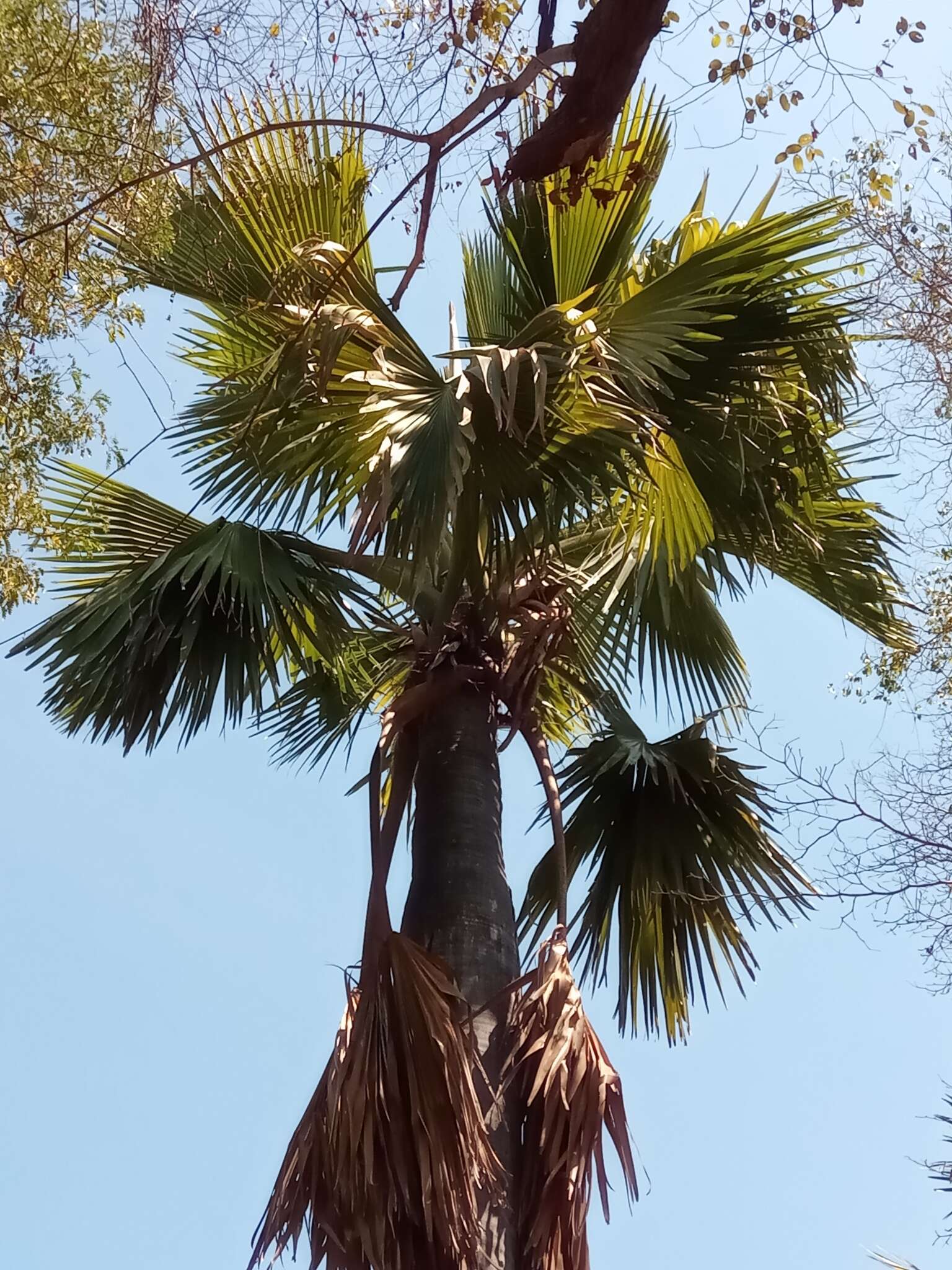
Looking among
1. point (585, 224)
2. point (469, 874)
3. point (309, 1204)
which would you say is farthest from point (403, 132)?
point (309, 1204)

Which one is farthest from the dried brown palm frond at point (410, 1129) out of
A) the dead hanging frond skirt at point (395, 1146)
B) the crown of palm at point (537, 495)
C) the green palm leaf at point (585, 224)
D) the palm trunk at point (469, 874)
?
the green palm leaf at point (585, 224)

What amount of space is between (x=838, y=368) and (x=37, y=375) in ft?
8.91

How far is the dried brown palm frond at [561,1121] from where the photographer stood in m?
4.26

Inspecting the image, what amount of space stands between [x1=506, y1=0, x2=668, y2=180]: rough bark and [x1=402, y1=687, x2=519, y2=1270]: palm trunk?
6.78 ft

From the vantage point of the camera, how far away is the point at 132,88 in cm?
417

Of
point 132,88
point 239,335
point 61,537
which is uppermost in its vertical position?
point 239,335

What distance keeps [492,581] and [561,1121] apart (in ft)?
6.35

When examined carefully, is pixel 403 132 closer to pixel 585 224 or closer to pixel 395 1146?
pixel 585 224

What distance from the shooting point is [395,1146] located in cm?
416

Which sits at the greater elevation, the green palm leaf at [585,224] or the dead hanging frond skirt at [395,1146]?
the green palm leaf at [585,224]

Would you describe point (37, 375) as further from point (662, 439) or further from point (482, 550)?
point (662, 439)

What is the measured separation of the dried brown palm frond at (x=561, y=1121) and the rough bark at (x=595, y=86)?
105 inches

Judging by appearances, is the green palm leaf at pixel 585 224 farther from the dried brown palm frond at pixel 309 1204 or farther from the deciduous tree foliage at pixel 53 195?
the dried brown palm frond at pixel 309 1204

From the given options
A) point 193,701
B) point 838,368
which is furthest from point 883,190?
point 193,701
